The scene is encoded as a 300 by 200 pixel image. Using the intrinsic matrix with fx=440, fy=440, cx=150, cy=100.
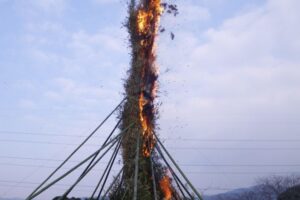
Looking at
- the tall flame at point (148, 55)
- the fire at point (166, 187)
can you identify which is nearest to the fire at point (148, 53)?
the tall flame at point (148, 55)

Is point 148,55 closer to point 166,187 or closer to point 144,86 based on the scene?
point 144,86

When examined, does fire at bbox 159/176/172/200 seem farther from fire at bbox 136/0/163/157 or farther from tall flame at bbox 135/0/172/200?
fire at bbox 136/0/163/157

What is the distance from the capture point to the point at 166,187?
553 inches

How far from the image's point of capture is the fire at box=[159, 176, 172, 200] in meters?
13.9

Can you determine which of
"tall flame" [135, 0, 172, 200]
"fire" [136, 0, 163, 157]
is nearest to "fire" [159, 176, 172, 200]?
"tall flame" [135, 0, 172, 200]

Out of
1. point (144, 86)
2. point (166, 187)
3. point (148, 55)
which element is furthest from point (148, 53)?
point (166, 187)

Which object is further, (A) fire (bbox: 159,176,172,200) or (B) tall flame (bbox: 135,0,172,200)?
(B) tall flame (bbox: 135,0,172,200)

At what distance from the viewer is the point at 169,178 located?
46.3ft

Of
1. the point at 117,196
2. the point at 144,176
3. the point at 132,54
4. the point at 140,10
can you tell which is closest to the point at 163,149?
the point at 144,176

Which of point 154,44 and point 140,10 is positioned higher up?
point 140,10

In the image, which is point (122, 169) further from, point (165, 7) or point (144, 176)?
point (165, 7)

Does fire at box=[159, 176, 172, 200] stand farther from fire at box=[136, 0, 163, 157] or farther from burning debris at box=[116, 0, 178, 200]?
fire at box=[136, 0, 163, 157]

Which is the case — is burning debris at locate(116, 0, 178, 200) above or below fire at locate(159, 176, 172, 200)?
above

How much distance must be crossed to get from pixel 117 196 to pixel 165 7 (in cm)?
623
